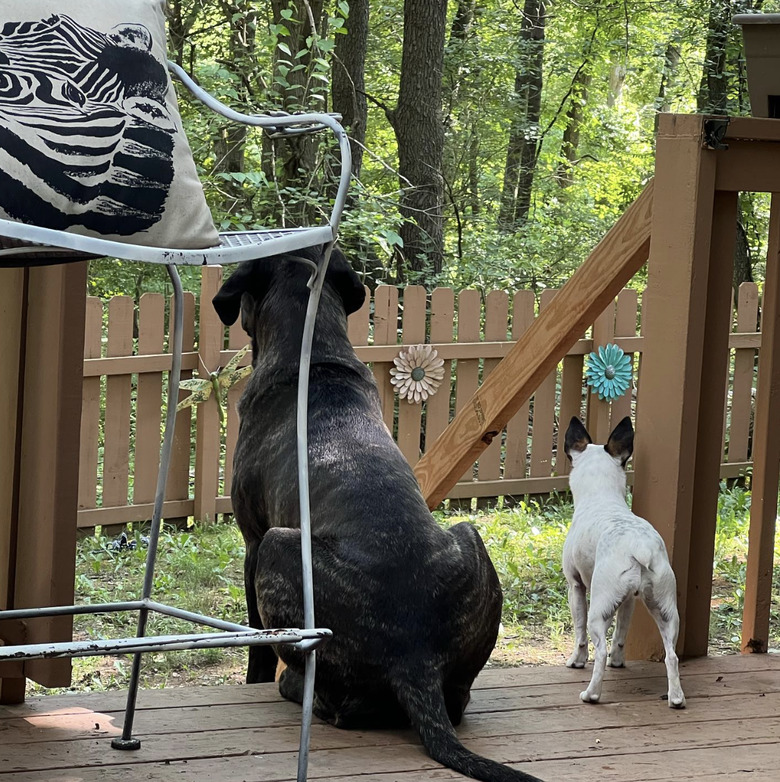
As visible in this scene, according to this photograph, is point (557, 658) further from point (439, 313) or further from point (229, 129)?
point (229, 129)

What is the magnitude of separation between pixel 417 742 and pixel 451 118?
1289 cm

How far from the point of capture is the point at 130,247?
1.85 meters

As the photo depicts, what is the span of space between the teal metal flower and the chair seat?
368cm

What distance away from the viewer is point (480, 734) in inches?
105

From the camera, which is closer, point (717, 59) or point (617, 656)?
point (617, 656)

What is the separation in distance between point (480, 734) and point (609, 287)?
54.2 inches

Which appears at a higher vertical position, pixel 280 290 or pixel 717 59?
pixel 717 59

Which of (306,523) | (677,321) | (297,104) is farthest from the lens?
(297,104)

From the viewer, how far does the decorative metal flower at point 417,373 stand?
22.5 ft

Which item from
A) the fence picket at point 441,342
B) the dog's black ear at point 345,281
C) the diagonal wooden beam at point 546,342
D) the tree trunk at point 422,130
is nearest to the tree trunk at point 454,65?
the tree trunk at point 422,130

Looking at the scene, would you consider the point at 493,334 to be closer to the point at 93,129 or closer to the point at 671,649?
the point at 671,649

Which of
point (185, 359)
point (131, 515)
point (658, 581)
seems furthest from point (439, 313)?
point (658, 581)

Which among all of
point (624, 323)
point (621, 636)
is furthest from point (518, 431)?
point (621, 636)

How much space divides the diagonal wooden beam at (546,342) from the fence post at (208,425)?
282cm
